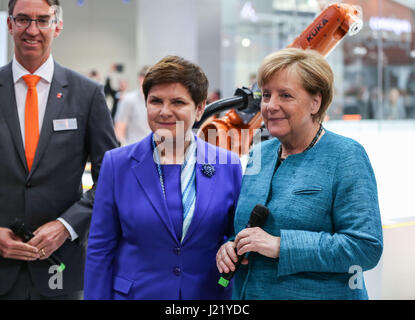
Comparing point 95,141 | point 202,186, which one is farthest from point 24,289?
point 202,186

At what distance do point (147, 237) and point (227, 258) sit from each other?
26 centimetres

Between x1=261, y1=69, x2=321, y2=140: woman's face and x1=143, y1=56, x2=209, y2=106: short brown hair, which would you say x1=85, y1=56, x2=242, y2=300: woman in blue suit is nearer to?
x1=143, y1=56, x2=209, y2=106: short brown hair

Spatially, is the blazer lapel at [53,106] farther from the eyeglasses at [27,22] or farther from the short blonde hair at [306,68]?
the short blonde hair at [306,68]

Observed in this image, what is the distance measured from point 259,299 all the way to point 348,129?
15.6 ft

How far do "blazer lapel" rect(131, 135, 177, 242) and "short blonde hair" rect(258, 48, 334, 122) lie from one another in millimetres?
433

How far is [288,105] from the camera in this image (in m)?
1.42

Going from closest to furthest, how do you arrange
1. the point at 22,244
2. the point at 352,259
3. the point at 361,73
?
the point at 352,259, the point at 22,244, the point at 361,73

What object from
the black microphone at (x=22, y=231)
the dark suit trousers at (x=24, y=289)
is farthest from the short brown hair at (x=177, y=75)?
the dark suit trousers at (x=24, y=289)

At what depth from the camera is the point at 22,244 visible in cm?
176

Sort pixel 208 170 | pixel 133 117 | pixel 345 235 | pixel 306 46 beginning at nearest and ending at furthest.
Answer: pixel 345 235 < pixel 208 170 < pixel 306 46 < pixel 133 117

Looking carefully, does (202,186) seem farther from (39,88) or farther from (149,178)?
(39,88)

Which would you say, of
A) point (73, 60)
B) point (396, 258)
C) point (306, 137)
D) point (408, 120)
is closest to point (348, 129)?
point (408, 120)

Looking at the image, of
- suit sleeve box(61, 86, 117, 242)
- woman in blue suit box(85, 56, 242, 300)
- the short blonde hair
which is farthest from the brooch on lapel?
suit sleeve box(61, 86, 117, 242)
